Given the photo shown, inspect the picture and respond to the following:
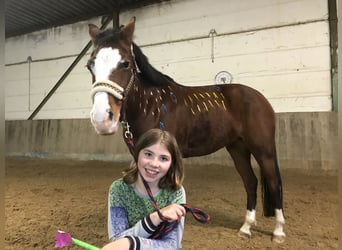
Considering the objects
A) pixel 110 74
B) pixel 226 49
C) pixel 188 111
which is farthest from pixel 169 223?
pixel 226 49

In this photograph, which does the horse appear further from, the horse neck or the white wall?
the white wall

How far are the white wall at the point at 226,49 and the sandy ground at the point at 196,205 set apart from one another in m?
1.27

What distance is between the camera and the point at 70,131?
17.1ft

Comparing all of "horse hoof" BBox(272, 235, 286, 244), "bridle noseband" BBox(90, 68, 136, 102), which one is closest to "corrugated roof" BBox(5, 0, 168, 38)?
"bridle noseband" BBox(90, 68, 136, 102)

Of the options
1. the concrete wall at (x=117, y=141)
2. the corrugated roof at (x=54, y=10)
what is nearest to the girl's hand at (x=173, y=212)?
the concrete wall at (x=117, y=141)

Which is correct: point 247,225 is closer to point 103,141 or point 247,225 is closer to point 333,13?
point 333,13

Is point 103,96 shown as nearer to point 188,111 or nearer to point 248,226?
point 188,111

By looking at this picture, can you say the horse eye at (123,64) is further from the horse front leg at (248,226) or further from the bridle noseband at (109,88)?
the horse front leg at (248,226)

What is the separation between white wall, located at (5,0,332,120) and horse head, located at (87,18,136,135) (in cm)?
165

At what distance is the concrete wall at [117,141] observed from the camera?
11.6ft

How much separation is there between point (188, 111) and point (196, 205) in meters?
1.03

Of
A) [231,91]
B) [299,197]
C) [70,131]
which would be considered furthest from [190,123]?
[70,131]

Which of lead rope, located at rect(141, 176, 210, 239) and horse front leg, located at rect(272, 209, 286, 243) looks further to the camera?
horse front leg, located at rect(272, 209, 286, 243)

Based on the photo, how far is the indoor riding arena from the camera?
1.80 metres
